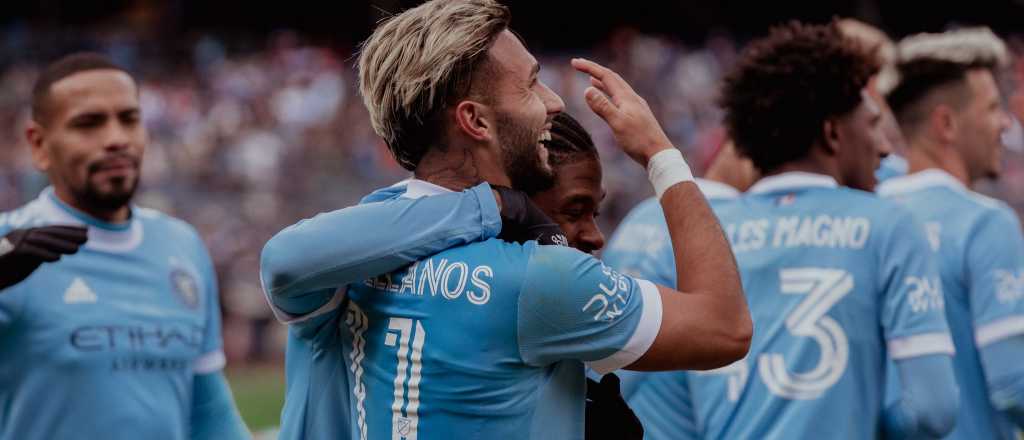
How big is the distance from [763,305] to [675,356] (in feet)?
4.53

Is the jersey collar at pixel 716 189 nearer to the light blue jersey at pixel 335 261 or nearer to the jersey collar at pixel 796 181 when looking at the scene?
the jersey collar at pixel 796 181

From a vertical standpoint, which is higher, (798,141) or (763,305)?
(798,141)

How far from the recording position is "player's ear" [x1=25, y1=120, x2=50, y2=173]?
4895 mm

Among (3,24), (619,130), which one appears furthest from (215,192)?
(619,130)

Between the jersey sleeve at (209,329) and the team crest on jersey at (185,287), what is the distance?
0.06 metres

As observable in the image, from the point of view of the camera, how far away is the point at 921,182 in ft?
16.6

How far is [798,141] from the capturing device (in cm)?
427

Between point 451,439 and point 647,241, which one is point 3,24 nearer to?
point 647,241

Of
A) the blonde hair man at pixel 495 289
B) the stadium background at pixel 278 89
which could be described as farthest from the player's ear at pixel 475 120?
the stadium background at pixel 278 89

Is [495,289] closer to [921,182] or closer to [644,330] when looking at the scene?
[644,330]

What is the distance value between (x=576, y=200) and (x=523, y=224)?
434mm

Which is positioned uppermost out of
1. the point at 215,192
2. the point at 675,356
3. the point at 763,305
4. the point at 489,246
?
the point at 489,246

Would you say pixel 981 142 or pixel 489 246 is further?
pixel 981 142

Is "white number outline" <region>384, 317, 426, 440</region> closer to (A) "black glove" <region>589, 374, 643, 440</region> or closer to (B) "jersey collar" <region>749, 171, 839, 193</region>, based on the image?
(A) "black glove" <region>589, 374, 643, 440</region>
